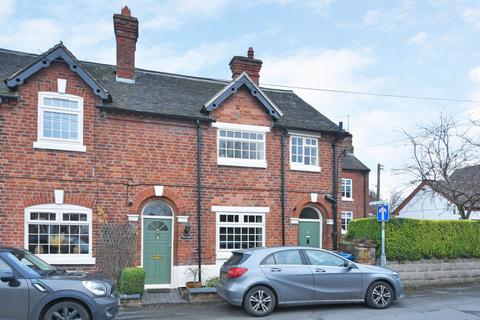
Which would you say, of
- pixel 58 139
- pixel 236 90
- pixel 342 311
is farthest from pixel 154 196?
pixel 342 311

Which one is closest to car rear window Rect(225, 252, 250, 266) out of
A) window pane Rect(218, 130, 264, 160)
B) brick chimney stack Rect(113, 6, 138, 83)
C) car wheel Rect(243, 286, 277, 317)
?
car wheel Rect(243, 286, 277, 317)

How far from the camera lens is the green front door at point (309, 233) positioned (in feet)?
50.8

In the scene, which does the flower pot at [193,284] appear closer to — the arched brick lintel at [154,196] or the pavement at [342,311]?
the pavement at [342,311]

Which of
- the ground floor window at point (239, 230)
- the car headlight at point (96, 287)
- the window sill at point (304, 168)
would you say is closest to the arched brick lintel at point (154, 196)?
the ground floor window at point (239, 230)

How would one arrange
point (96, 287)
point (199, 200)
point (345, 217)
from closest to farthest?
point (96, 287) → point (199, 200) → point (345, 217)

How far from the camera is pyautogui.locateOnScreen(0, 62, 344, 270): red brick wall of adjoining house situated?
12.1 m

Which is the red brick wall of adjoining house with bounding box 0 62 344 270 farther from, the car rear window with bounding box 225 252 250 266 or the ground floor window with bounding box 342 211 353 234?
the ground floor window with bounding box 342 211 353 234

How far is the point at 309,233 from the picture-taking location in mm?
15641

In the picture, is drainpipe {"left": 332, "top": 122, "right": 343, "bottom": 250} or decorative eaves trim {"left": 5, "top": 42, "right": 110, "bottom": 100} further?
drainpipe {"left": 332, "top": 122, "right": 343, "bottom": 250}

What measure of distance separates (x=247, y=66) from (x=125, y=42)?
481 cm

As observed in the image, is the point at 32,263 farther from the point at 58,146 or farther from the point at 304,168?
the point at 304,168

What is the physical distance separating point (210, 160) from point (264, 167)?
1919mm

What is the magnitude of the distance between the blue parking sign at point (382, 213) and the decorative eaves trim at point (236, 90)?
4.56 metres

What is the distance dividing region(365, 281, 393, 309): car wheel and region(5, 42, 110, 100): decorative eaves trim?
903cm
